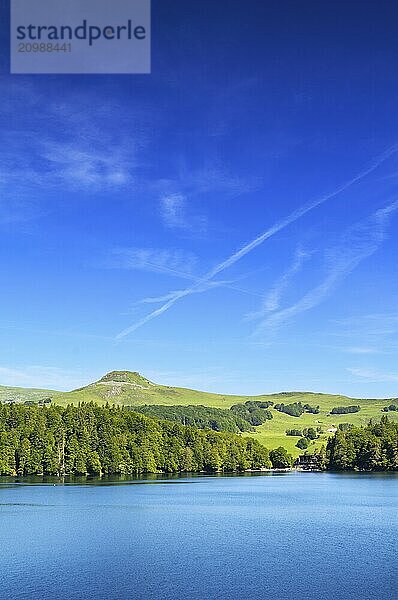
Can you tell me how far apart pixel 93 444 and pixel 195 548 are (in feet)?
390

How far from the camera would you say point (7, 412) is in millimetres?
172875

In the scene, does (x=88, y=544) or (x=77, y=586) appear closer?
(x=77, y=586)

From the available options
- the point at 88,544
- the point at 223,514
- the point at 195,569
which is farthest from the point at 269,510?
the point at 195,569

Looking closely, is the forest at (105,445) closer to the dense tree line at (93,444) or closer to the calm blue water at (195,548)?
the dense tree line at (93,444)

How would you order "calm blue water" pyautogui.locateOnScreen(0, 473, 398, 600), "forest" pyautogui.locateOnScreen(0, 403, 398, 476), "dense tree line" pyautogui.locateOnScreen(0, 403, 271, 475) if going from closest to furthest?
"calm blue water" pyautogui.locateOnScreen(0, 473, 398, 600)
"dense tree line" pyautogui.locateOnScreen(0, 403, 271, 475)
"forest" pyautogui.locateOnScreen(0, 403, 398, 476)

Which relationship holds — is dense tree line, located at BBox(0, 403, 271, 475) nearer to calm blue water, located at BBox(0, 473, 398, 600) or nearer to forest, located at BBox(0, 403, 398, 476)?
forest, located at BBox(0, 403, 398, 476)

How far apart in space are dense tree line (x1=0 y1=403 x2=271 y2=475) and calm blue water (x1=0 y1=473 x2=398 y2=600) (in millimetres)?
64840

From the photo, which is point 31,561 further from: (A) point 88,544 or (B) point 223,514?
(B) point 223,514

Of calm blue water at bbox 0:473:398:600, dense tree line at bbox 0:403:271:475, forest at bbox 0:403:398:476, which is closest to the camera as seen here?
calm blue water at bbox 0:473:398:600

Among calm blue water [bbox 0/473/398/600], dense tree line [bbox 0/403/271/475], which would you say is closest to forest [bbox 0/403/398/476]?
dense tree line [bbox 0/403/271/475]

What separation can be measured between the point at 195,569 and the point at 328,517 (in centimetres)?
3525

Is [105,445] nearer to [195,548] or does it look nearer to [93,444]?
[93,444]

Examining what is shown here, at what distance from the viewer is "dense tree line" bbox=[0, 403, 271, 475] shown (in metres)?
164

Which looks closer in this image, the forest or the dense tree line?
the dense tree line
